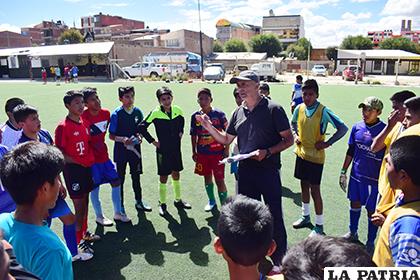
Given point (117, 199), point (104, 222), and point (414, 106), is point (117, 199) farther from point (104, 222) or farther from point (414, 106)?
point (414, 106)

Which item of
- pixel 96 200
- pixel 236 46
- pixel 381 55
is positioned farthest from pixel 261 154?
pixel 236 46

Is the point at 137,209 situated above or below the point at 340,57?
below

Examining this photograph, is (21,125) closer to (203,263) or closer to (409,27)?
(203,263)

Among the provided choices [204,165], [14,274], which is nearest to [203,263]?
[204,165]

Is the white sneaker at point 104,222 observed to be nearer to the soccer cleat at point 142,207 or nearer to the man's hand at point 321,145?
the soccer cleat at point 142,207

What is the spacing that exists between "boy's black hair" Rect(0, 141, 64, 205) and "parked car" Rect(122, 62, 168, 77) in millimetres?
37590

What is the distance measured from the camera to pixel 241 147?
3.90m

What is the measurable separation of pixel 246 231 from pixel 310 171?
3218mm

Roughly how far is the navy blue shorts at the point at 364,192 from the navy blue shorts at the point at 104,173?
125 inches

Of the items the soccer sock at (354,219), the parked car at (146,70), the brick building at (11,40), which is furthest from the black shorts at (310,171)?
the brick building at (11,40)

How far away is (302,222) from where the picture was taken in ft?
16.0

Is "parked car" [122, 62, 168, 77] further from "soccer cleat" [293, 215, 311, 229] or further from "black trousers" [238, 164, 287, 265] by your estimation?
"black trousers" [238, 164, 287, 265]

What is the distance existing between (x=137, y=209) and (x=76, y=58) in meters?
42.2

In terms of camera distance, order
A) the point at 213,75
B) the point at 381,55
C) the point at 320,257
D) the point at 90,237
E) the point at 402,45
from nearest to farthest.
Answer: the point at 320,257
the point at 90,237
the point at 213,75
the point at 381,55
the point at 402,45
